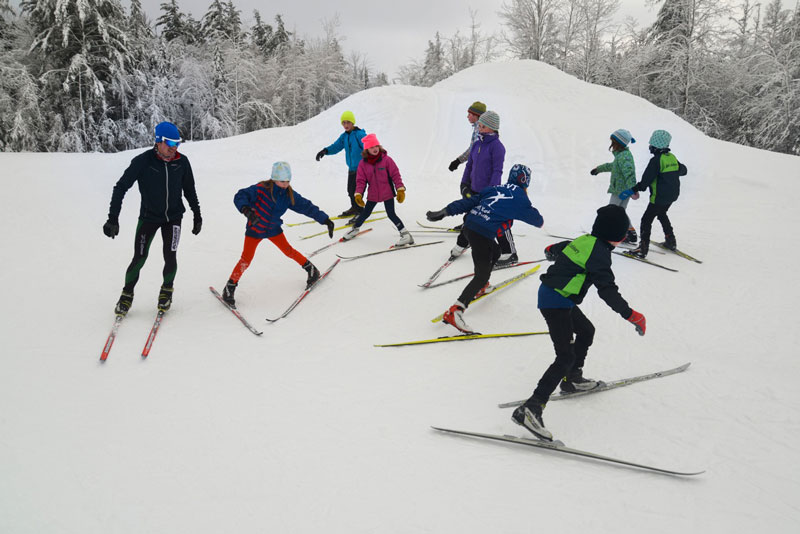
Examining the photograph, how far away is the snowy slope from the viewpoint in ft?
8.57

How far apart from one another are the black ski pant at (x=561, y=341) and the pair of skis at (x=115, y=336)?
140 inches

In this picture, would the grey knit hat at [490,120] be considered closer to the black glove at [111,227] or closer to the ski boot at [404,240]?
the ski boot at [404,240]

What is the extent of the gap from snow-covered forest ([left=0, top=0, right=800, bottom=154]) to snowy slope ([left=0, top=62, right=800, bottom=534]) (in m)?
18.7

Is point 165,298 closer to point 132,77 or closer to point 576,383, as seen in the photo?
point 576,383

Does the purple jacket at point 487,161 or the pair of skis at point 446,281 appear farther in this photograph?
the purple jacket at point 487,161

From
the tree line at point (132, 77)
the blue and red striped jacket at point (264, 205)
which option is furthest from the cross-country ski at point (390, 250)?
the tree line at point (132, 77)

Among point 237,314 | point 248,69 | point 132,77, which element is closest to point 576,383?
point 237,314

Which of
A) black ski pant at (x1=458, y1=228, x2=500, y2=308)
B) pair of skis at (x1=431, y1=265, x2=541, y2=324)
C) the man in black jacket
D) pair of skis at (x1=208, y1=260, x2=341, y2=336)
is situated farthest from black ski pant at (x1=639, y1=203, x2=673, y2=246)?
the man in black jacket

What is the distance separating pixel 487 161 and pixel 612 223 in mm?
3416

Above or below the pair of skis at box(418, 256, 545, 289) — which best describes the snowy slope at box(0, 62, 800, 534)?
below

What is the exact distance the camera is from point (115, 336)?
14.7ft

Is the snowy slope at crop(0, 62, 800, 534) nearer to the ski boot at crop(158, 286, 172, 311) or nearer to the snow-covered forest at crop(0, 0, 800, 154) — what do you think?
the ski boot at crop(158, 286, 172, 311)

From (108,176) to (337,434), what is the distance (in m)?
10.9

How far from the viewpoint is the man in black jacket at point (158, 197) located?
450 cm
